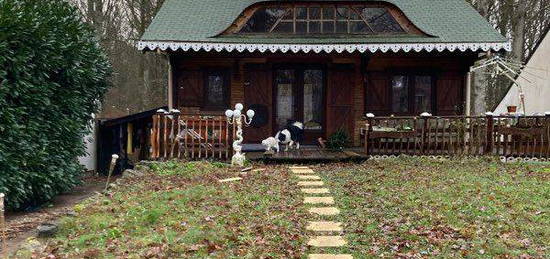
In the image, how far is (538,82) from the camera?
1922cm

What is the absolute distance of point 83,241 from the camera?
605cm

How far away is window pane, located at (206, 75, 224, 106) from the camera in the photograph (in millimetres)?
15438

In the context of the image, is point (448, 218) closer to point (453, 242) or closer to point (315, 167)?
point (453, 242)

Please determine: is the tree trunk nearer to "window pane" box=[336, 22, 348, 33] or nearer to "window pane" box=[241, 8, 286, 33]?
"window pane" box=[336, 22, 348, 33]

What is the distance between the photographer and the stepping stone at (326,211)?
7141mm

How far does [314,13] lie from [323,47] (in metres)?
1.89

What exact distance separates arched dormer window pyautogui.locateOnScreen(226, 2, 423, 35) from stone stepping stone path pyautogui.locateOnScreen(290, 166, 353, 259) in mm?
5816

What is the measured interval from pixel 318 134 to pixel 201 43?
4714mm

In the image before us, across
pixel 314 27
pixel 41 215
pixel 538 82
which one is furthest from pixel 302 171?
pixel 538 82

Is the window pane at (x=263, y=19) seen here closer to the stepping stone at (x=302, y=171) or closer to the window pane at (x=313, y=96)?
the window pane at (x=313, y=96)

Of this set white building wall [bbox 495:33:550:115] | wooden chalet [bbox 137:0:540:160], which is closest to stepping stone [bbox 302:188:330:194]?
wooden chalet [bbox 137:0:540:160]

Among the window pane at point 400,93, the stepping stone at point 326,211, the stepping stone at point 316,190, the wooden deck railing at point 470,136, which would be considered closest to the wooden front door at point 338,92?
the window pane at point 400,93

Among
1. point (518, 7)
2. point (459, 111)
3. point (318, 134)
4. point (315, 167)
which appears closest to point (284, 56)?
point (318, 134)

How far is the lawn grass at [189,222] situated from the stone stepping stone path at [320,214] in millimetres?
173
